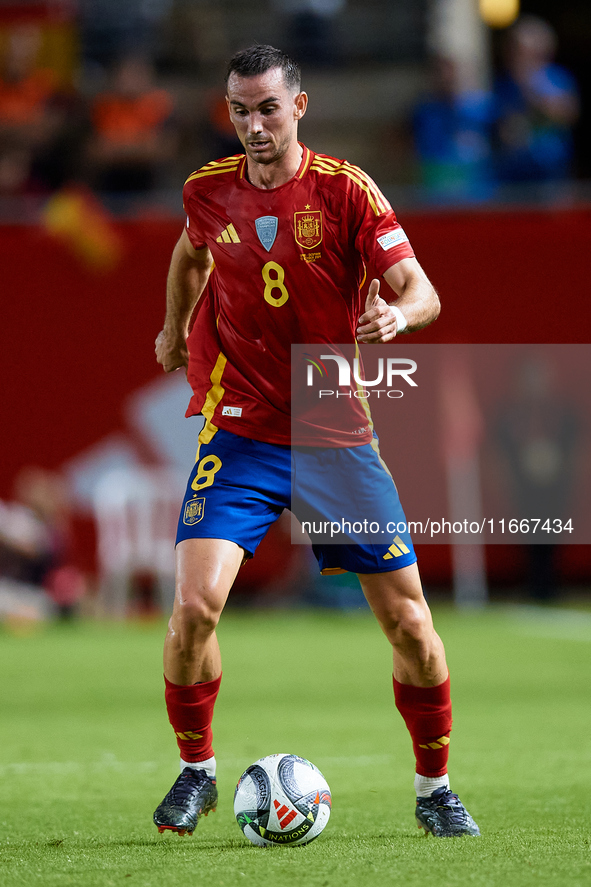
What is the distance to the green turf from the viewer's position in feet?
12.7

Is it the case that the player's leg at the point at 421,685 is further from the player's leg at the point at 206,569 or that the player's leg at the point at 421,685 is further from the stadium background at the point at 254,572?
the player's leg at the point at 206,569

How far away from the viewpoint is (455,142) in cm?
1409

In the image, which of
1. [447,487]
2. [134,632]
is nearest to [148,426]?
[134,632]

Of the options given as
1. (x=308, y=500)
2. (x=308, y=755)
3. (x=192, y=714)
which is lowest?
(x=308, y=755)

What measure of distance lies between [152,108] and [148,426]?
12.9 feet

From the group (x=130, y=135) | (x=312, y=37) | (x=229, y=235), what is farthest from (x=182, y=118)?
(x=229, y=235)

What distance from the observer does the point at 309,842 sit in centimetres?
429

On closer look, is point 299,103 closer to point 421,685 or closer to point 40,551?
point 421,685

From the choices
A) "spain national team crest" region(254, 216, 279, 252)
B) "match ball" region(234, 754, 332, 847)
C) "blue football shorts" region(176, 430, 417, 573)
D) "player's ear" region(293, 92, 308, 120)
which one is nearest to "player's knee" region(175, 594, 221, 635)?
"blue football shorts" region(176, 430, 417, 573)

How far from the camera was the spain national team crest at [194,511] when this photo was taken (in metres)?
4.42

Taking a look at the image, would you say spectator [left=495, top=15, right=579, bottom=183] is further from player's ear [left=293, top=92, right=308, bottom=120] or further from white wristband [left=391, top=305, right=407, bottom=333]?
white wristband [left=391, top=305, right=407, bottom=333]

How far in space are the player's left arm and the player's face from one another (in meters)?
0.61

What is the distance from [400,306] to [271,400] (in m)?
0.68

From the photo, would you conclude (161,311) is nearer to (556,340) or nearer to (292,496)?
(556,340)
